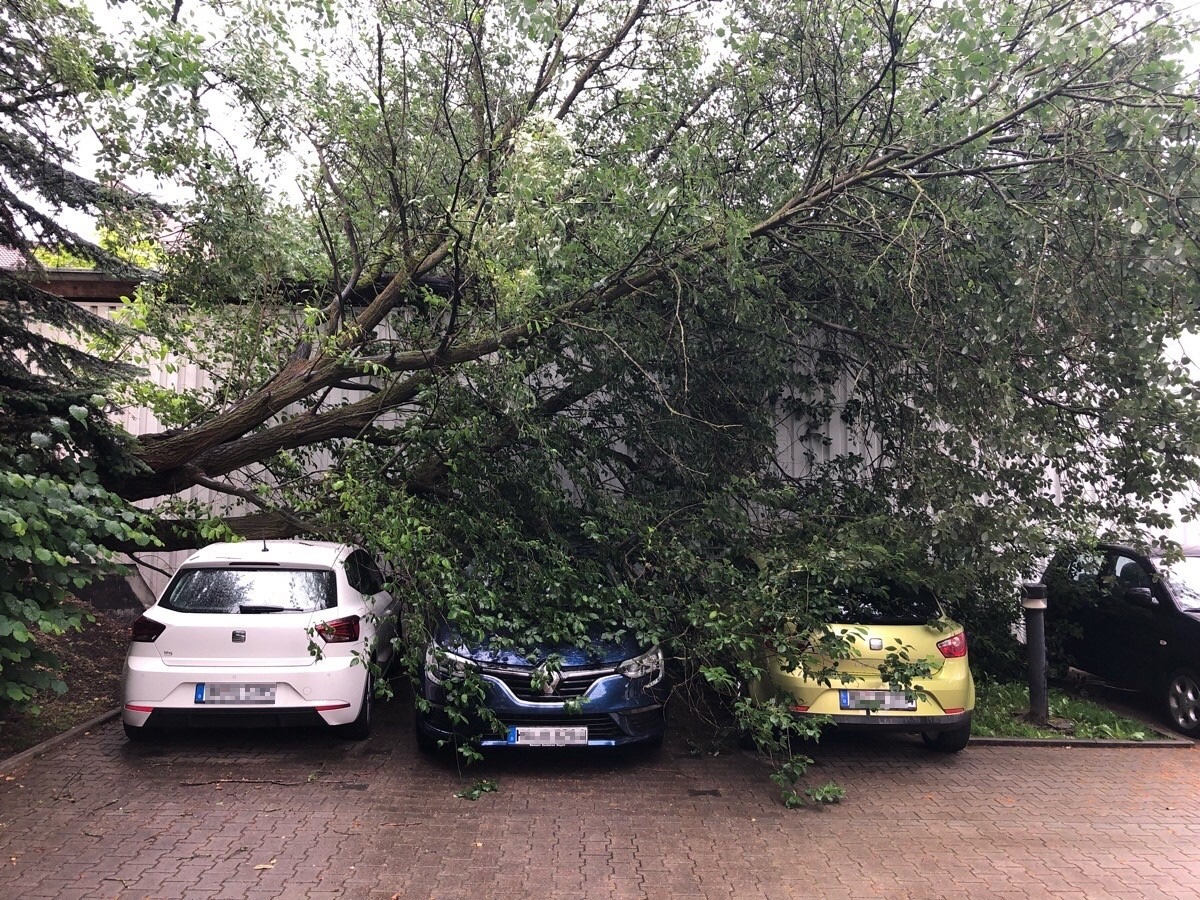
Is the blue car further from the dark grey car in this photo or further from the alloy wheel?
the alloy wheel

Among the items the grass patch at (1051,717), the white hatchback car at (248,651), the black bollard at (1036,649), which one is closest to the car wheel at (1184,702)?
the grass patch at (1051,717)

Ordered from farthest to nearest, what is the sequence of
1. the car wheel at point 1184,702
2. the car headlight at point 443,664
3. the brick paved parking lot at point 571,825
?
the car wheel at point 1184,702 → the car headlight at point 443,664 → the brick paved parking lot at point 571,825

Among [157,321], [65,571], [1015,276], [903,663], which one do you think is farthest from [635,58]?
[65,571]

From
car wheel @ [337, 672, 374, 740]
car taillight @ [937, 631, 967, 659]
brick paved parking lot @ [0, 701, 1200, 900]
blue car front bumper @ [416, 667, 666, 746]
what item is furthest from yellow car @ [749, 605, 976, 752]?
car wheel @ [337, 672, 374, 740]

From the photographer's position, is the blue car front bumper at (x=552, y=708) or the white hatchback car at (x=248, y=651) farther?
the white hatchback car at (x=248, y=651)

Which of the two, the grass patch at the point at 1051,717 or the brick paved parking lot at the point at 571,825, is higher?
the brick paved parking lot at the point at 571,825

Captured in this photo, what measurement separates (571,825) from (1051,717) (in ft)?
16.7

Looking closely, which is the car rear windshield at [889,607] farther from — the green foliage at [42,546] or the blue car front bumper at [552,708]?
the green foliage at [42,546]

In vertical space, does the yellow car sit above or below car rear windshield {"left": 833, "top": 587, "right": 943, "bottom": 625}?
below

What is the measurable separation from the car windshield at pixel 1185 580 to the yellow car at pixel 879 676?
2.84 m

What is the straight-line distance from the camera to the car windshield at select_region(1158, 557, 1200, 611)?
7210mm

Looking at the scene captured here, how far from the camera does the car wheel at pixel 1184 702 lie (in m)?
6.98

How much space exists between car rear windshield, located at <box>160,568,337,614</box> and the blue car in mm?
1029

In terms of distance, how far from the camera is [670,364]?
7250 mm
